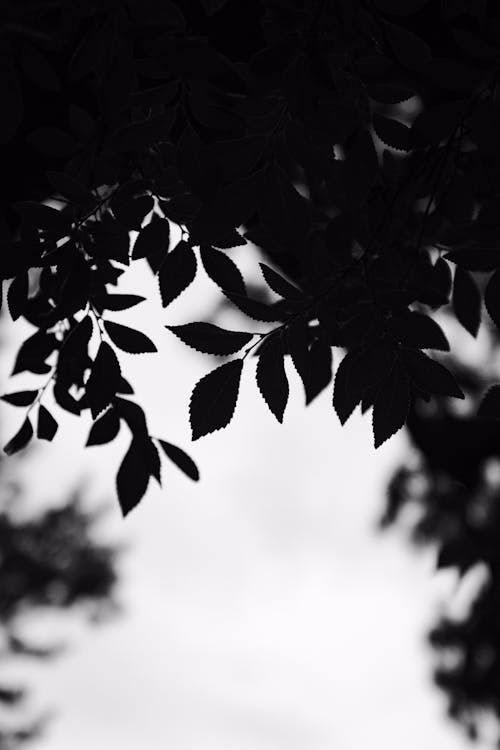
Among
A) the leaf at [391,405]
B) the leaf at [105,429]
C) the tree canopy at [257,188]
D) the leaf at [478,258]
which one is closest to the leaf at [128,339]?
the tree canopy at [257,188]

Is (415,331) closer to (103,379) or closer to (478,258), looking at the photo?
(478,258)

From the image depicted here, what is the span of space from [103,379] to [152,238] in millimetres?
264

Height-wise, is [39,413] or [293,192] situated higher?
[39,413]

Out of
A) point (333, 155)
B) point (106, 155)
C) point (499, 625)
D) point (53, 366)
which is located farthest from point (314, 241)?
point (499, 625)

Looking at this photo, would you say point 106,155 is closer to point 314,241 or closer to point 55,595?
point 314,241

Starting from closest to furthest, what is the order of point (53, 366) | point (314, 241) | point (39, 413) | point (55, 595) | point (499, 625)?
point (314, 241) → point (39, 413) → point (53, 366) → point (499, 625) → point (55, 595)

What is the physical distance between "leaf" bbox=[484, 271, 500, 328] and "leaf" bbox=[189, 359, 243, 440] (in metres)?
0.38

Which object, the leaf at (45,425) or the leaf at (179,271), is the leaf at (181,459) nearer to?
the leaf at (45,425)

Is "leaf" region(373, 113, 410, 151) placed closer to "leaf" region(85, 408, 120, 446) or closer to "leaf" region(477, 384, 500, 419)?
"leaf" region(477, 384, 500, 419)

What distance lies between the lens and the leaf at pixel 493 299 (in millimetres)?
1025

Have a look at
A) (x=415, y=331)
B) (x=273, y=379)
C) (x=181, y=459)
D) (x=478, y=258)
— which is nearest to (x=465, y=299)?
(x=478, y=258)

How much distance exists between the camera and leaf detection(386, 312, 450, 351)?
1.01 meters

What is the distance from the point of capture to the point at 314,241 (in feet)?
4.29

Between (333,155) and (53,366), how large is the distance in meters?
0.85
